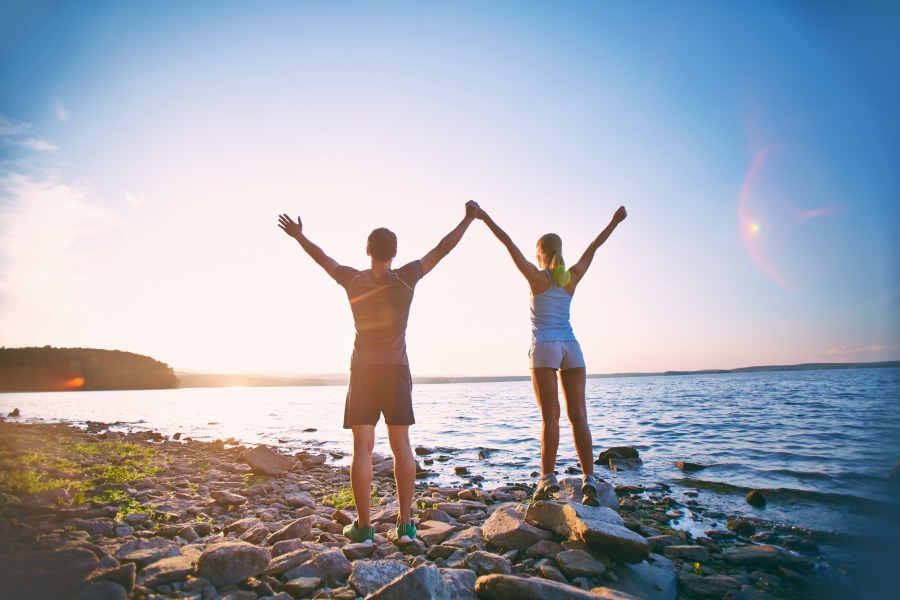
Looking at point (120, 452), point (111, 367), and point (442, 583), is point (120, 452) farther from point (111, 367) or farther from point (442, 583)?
point (111, 367)

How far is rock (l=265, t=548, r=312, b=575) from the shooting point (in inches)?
134

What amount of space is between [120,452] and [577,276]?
14.1m

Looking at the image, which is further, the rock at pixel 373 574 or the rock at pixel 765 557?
the rock at pixel 765 557

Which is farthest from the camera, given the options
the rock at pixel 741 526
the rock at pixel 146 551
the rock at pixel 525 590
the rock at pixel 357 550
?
the rock at pixel 741 526

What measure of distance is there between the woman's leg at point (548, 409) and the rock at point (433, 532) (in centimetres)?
131

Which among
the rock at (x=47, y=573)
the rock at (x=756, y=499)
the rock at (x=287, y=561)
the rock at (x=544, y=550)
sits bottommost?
the rock at (x=756, y=499)

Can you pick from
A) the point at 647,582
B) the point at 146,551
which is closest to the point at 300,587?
the point at 146,551

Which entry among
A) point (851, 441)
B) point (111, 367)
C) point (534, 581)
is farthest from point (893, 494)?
point (111, 367)

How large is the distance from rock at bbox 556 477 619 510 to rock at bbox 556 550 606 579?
0.98m

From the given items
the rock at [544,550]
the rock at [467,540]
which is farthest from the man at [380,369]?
the rock at [544,550]

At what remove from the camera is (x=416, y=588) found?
271 centimetres

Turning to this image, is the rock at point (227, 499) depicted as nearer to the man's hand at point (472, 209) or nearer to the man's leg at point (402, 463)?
the man's leg at point (402, 463)

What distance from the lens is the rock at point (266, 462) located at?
9.05 m

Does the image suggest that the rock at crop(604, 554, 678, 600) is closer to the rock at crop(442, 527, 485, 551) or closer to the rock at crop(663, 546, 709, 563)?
the rock at crop(663, 546, 709, 563)
